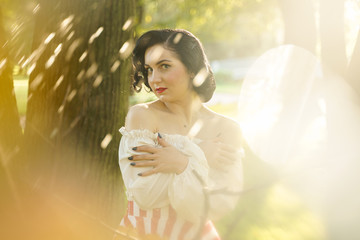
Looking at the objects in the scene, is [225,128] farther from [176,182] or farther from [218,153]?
[176,182]

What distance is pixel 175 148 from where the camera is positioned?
186cm

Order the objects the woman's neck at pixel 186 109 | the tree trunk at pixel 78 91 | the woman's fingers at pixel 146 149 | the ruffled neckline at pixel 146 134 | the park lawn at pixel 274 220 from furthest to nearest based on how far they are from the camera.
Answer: the park lawn at pixel 274 220 < the tree trunk at pixel 78 91 < the woman's neck at pixel 186 109 < the ruffled neckline at pixel 146 134 < the woman's fingers at pixel 146 149

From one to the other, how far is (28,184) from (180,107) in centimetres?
88

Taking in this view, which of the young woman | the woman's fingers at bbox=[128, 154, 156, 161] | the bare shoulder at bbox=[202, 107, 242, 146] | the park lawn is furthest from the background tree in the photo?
the park lawn

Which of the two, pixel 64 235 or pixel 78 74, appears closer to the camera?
pixel 64 235

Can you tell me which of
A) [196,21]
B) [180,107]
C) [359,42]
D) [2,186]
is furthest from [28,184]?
[196,21]

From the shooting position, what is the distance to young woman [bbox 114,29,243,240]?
1.84 metres

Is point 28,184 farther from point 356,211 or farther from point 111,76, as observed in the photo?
point 356,211

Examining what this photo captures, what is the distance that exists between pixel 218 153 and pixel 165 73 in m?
0.51

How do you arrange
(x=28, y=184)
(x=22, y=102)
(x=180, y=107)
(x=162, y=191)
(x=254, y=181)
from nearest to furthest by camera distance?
1. (x=28, y=184)
2. (x=162, y=191)
3. (x=180, y=107)
4. (x=22, y=102)
5. (x=254, y=181)

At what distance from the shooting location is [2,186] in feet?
5.32

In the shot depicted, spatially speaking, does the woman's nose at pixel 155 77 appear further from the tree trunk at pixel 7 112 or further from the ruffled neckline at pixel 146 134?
the tree trunk at pixel 7 112

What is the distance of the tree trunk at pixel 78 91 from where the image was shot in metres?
2.73

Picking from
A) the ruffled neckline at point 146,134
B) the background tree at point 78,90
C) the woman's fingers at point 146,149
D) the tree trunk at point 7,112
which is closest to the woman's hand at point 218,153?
the ruffled neckline at point 146,134
